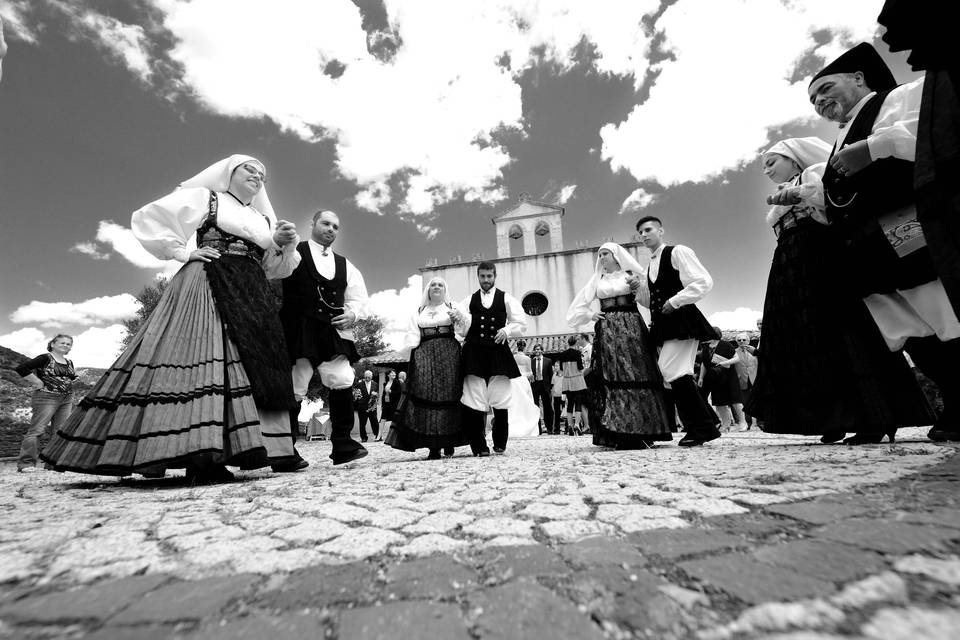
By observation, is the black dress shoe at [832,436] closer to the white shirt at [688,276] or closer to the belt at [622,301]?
the white shirt at [688,276]

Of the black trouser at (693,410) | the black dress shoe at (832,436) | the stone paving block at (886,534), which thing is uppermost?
the black trouser at (693,410)

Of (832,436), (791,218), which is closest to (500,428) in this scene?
(832,436)

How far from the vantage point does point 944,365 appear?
9.51 ft

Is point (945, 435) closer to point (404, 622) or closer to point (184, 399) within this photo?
point (404, 622)

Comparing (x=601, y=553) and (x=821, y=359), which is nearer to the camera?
(x=601, y=553)

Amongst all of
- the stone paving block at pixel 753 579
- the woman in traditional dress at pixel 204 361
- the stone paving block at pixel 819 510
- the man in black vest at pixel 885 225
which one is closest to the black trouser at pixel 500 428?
the woman in traditional dress at pixel 204 361

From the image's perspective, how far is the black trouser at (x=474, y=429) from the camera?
4.73m

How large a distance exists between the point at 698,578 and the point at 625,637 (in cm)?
27

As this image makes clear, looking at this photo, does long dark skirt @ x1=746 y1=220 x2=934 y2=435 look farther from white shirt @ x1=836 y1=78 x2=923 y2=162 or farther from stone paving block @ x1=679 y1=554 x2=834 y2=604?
stone paving block @ x1=679 y1=554 x2=834 y2=604

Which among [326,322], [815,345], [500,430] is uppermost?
[326,322]

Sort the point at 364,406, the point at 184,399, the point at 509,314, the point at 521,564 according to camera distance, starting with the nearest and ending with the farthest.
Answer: the point at 521,564 → the point at 184,399 → the point at 509,314 → the point at 364,406

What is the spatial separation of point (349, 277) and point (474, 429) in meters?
1.89

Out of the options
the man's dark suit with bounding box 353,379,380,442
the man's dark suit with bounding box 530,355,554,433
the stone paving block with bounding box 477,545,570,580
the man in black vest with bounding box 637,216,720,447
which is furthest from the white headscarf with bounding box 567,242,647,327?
the man's dark suit with bounding box 353,379,380,442

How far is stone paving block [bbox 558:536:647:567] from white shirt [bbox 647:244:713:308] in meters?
3.61
